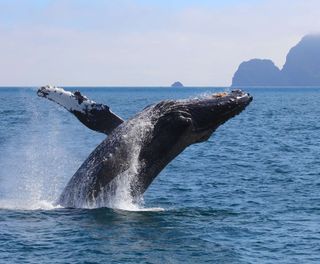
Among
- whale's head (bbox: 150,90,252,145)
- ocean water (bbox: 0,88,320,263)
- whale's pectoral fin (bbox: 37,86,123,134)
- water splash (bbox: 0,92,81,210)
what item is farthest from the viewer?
water splash (bbox: 0,92,81,210)

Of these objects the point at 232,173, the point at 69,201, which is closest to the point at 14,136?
the point at 232,173

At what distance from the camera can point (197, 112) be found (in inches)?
556

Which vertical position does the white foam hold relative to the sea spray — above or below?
above

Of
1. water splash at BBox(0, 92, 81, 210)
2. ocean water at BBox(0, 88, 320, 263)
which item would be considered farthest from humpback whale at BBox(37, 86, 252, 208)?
water splash at BBox(0, 92, 81, 210)

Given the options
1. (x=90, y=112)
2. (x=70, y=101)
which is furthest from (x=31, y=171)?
(x=90, y=112)

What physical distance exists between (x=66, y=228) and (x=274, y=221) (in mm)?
4785

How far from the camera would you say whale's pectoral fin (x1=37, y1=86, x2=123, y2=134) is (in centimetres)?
1456

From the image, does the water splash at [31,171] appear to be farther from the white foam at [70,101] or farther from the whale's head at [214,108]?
the whale's head at [214,108]

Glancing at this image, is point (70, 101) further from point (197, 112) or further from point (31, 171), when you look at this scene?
point (31, 171)

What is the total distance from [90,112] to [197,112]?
7.29ft

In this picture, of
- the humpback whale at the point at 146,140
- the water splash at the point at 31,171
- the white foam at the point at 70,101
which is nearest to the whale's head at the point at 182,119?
the humpback whale at the point at 146,140

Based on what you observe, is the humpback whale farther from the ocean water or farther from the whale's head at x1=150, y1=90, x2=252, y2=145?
the ocean water

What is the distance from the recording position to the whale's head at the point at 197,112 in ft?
46.1

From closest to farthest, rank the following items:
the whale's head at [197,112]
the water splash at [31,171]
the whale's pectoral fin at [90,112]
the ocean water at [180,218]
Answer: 1. the ocean water at [180,218]
2. the whale's head at [197,112]
3. the whale's pectoral fin at [90,112]
4. the water splash at [31,171]
